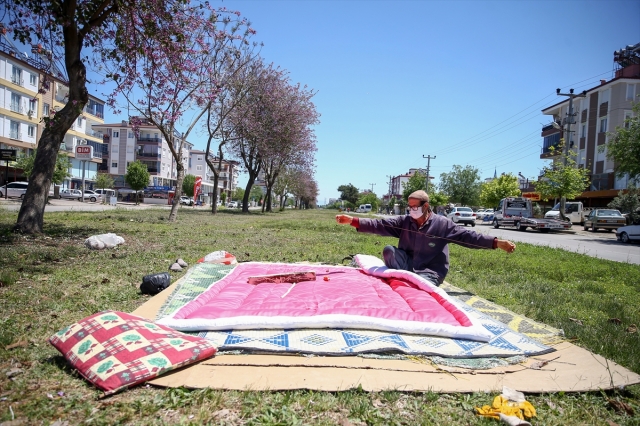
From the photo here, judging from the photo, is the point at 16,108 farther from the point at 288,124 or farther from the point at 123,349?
the point at 123,349

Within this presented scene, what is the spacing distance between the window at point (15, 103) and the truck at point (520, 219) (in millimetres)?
42597

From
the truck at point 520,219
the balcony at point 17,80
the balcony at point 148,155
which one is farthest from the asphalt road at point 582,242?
the balcony at point 148,155

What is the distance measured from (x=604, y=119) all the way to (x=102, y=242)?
47.0 m

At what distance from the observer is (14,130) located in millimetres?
38281

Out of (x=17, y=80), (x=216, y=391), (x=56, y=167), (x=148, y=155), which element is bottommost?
(x=216, y=391)

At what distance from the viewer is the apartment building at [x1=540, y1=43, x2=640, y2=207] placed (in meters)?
38.4

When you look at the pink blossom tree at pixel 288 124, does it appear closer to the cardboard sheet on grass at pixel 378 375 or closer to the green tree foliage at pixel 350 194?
the cardboard sheet on grass at pixel 378 375

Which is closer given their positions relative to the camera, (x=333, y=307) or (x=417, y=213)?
(x=333, y=307)

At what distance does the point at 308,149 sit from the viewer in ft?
113

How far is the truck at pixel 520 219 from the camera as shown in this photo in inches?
1002

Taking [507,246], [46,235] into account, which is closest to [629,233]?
[507,246]

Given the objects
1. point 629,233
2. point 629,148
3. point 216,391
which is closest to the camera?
point 216,391

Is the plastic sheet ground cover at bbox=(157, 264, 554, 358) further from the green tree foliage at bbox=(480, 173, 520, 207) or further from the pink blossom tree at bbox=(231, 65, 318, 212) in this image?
the green tree foliage at bbox=(480, 173, 520, 207)

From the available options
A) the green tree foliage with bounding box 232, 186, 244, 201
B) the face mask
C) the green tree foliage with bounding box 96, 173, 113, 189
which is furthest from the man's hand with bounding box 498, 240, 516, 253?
the green tree foliage with bounding box 232, 186, 244, 201
